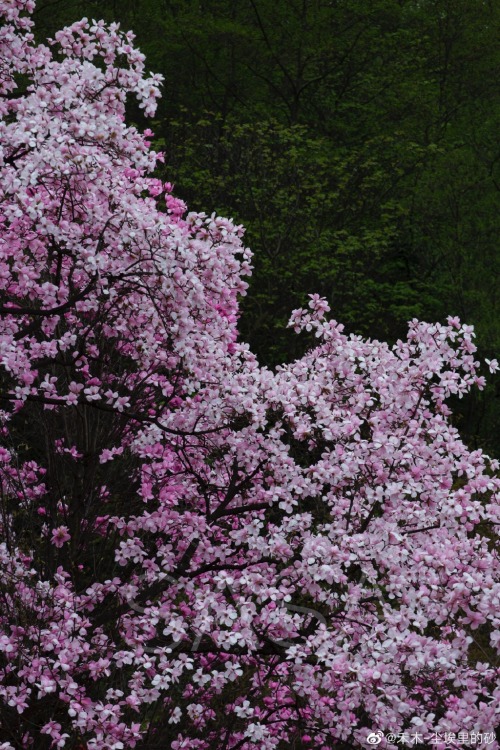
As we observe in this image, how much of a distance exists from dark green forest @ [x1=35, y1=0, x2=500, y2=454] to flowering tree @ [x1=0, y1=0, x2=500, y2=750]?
10614 mm

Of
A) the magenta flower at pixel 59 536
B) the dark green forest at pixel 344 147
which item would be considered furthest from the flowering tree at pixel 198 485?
the dark green forest at pixel 344 147

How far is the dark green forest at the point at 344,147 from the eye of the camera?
20.1 meters

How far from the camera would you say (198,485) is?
7.80m

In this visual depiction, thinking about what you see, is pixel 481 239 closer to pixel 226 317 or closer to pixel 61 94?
pixel 226 317

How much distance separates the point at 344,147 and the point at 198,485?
1735 centimetres

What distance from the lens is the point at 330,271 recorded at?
19375 mm

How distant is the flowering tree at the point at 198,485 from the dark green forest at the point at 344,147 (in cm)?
1061

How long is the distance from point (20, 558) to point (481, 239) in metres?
16.0

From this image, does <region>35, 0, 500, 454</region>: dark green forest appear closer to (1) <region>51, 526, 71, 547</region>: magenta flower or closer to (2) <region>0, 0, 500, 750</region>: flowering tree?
(2) <region>0, 0, 500, 750</region>: flowering tree

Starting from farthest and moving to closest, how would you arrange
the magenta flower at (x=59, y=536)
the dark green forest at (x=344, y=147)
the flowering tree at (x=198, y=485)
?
the dark green forest at (x=344, y=147)
the magenta flower at (x=59, y=536)
the flowering tree at (x=198, y=485)

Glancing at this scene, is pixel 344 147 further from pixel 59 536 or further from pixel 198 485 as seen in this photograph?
pixel 59 536

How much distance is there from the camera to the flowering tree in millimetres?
6074

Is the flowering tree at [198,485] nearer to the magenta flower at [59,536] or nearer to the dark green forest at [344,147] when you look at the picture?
the magenta flower at [59,536]

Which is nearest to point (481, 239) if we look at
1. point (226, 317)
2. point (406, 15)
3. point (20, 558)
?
point (406, 15)
